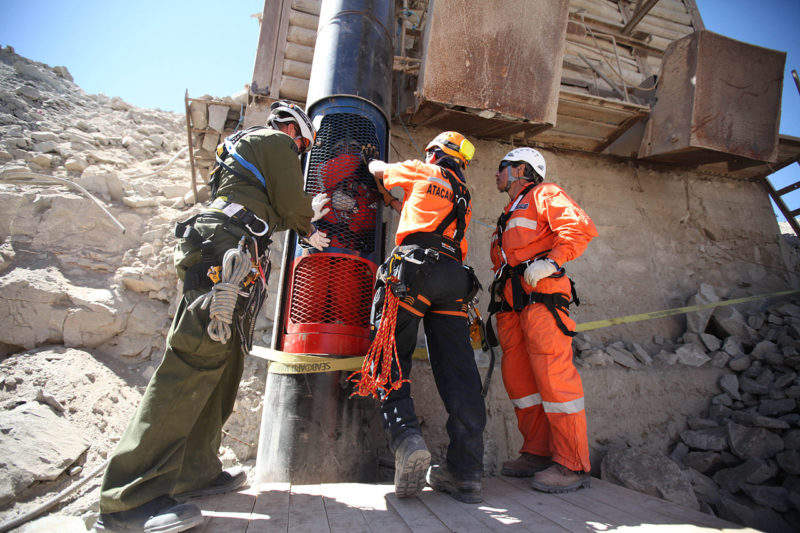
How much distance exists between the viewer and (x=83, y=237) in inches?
161

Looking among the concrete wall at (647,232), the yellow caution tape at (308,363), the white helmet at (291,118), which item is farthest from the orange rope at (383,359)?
the concrete wall at (647,232)

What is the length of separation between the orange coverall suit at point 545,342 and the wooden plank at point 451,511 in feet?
2.63

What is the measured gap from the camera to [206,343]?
6.42ft

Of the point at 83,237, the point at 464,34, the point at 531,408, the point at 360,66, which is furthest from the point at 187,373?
the point at 464,34

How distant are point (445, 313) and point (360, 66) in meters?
2.12

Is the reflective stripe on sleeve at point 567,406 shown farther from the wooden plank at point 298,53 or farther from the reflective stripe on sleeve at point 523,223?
the wooden plank at point 298,53

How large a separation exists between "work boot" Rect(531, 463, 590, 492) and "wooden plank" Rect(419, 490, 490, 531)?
22.7 inches

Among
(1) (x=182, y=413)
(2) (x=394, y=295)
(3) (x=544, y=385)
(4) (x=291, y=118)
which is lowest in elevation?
(1) (x=182, y=413)

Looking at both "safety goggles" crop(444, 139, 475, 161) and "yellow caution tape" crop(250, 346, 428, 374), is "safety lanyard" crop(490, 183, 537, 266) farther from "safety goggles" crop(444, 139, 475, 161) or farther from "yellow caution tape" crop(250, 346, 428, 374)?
"yellow caution tape" crop(250, 346, 428, 374)

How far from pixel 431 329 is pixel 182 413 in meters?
1.37

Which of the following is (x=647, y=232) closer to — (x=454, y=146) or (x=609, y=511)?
(x=454, y=146)

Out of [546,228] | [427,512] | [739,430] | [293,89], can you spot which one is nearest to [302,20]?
[293,89]

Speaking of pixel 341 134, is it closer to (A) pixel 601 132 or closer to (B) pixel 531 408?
(B) pixel 531 408

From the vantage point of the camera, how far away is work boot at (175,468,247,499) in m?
2.11
